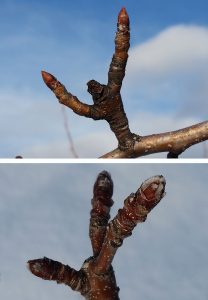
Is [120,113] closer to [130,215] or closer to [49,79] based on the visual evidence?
[49,79]

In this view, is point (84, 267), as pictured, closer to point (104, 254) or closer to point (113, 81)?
point (104, 254)

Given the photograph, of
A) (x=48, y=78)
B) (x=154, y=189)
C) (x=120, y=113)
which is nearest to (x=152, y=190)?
(x=154, y=189)

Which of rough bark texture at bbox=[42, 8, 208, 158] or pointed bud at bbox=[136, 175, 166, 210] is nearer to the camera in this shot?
pointed bud at bbox=[136, 175, 166, 210]

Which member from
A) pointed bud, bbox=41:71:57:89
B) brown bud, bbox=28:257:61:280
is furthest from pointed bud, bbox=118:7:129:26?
brown bud, bbox=28:257:61:280

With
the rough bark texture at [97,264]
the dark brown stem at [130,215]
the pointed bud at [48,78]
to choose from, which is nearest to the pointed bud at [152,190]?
the dark brown stem at [130,215]

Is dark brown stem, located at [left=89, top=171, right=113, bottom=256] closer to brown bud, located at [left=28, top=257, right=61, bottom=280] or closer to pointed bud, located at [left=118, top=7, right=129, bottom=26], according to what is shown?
brown bud, located at [left=28, top=257, right=61, bottom=280]

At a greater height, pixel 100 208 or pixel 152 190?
pixel 100 208

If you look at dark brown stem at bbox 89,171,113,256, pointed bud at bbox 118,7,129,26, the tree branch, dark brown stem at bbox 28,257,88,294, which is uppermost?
pointed bud at bbox 118,7,129,26

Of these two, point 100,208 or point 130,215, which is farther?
point 100,208
